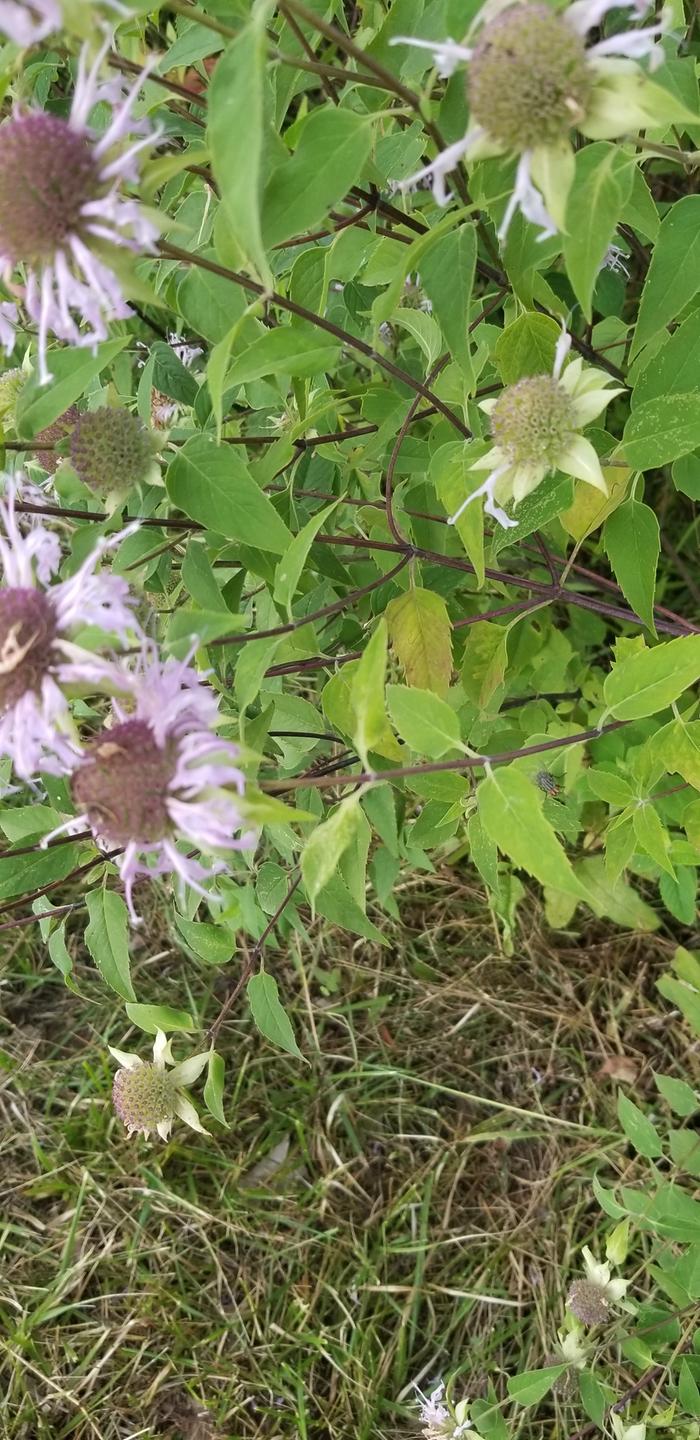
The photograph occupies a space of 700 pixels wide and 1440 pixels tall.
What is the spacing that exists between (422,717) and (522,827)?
11 centimetres

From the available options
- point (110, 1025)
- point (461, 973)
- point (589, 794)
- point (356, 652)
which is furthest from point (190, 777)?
point (110, 1025)

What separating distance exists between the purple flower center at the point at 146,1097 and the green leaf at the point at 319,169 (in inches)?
30.5

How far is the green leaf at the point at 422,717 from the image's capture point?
67cm

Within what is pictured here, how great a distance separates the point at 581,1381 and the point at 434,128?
3.92 ft

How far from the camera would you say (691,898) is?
1.33m

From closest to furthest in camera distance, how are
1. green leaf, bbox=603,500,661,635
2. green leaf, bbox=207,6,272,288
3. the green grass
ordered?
1. green leaf, bbox=207,6,272,288
2. green leaf, bbox=603,500,661,635
3. the green grass

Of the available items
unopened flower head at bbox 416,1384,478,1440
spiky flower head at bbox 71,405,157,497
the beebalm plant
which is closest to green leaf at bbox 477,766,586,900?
spiky flower head at bbox 71,405,157,497

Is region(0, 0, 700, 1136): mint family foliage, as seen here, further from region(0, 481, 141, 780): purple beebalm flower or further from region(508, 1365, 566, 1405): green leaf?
region(508, 1365, 566, 1405): green leaf

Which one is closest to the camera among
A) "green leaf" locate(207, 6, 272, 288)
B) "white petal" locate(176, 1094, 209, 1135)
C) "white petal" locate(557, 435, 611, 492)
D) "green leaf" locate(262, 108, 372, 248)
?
"green leaf" locate(207, 6, 272, 288)

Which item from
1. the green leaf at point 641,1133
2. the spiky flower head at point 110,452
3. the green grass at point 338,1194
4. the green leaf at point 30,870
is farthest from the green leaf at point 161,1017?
the green grass at point 338,1194

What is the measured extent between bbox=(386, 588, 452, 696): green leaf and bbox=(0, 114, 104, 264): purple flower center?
421mm

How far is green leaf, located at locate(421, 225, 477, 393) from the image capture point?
0.65 meters

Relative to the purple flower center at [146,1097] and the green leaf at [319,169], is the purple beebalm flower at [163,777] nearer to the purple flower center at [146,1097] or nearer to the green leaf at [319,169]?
the green leaf at [319,169]

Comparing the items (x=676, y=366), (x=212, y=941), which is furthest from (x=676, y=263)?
(x=212, y=941)
